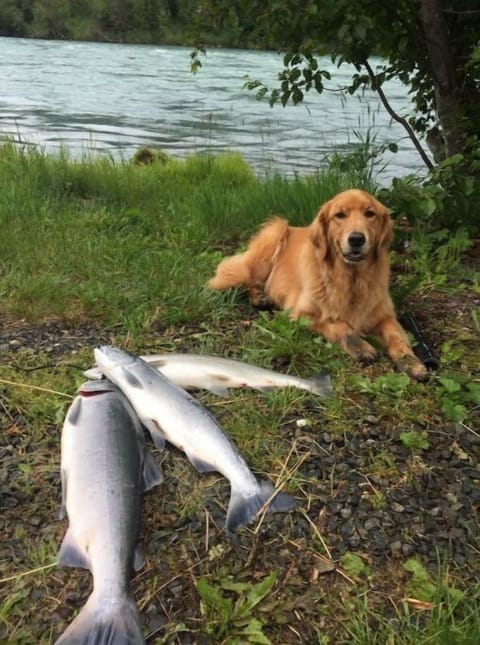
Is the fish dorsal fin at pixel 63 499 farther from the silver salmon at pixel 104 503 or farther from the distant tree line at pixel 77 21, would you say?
the distant tree line at pixel 77 21

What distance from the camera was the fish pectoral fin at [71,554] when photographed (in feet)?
6.98

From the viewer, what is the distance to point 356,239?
3.94 m

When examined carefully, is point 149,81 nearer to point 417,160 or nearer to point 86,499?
point 417,160

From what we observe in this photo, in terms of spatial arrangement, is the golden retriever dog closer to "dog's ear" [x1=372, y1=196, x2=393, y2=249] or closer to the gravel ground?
"dog's ear" [x1=372, y1=196, x2=393, y2=249]

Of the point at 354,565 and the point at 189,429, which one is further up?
the point at 189,429

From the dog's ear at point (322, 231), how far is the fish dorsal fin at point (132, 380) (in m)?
1.80

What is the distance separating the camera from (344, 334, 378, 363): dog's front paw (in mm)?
3711

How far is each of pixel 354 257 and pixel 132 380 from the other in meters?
1.75

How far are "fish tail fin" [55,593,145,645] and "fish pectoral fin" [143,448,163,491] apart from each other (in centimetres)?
61

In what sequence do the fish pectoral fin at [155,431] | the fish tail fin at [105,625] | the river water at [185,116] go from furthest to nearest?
the river water at [185,116]
the fish pectoral fin at [155,431]
the fish tail fin at [105,625]

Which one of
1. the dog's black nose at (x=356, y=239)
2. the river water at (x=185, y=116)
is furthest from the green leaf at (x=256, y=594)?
the river water at (x=185, y=116)

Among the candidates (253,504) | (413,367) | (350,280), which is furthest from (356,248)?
(253,504)

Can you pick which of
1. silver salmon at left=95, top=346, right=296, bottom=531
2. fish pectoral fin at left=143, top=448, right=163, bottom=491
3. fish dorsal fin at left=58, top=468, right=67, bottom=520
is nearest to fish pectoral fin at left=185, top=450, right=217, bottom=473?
silver salmon at left=95, top=346, right=296, bottom=531

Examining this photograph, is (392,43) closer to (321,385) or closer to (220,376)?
(321,385)
